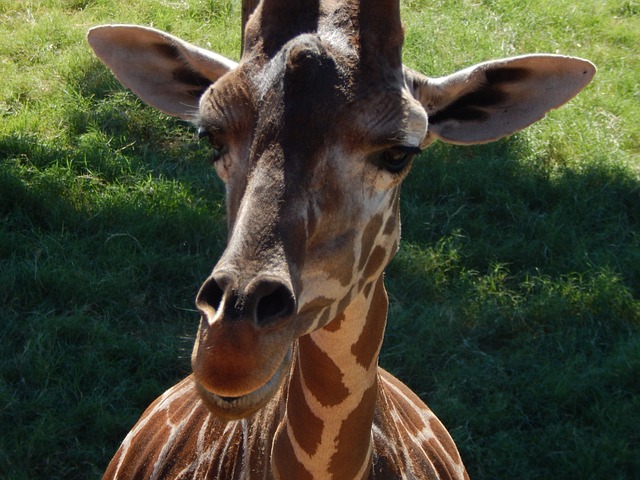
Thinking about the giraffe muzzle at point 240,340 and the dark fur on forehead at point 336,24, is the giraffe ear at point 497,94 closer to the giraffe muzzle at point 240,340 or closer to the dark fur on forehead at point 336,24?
the dark fur on forehead at point 336,24

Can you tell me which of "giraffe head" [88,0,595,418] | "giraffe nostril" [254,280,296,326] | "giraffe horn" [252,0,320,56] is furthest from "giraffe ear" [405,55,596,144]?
"giraffe nostril" [254,280,296,326]

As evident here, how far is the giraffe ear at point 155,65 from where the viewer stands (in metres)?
3.34

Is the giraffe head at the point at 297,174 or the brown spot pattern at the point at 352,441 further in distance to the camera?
the brown spot pattern at the point at 352,441

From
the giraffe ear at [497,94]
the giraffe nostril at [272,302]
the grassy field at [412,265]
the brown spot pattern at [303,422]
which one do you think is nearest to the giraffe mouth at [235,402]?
the giraffe nostril at [272,302]

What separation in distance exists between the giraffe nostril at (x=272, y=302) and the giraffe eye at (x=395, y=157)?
588 mm

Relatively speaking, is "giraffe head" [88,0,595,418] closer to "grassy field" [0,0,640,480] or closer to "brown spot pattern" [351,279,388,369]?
"brown spot pattern" [351,279,388,369]

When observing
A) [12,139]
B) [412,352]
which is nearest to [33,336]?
[12,139]

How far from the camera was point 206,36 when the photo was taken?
7.67 m

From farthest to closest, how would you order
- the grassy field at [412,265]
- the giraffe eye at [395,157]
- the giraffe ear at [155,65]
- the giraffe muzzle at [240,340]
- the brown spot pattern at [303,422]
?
the grassy field at [412,265] → the giraffe ear at [155,65] → the brown spot pattern at [303,422] → the giraffe eye at [395,157] → the giraffe muzzle at [240,340]

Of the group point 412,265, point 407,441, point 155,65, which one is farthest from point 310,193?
point 412,265

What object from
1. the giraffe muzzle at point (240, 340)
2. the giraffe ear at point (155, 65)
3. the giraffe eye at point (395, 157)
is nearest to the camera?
the giraffe muzzle at point (240, 340)

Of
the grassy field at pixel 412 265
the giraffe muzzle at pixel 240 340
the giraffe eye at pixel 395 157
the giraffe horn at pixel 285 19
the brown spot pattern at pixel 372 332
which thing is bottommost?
the grassy field at pixel 412 265

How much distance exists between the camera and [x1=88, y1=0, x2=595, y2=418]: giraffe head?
7.34ft

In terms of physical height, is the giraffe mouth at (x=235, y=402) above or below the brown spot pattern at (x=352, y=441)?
above
